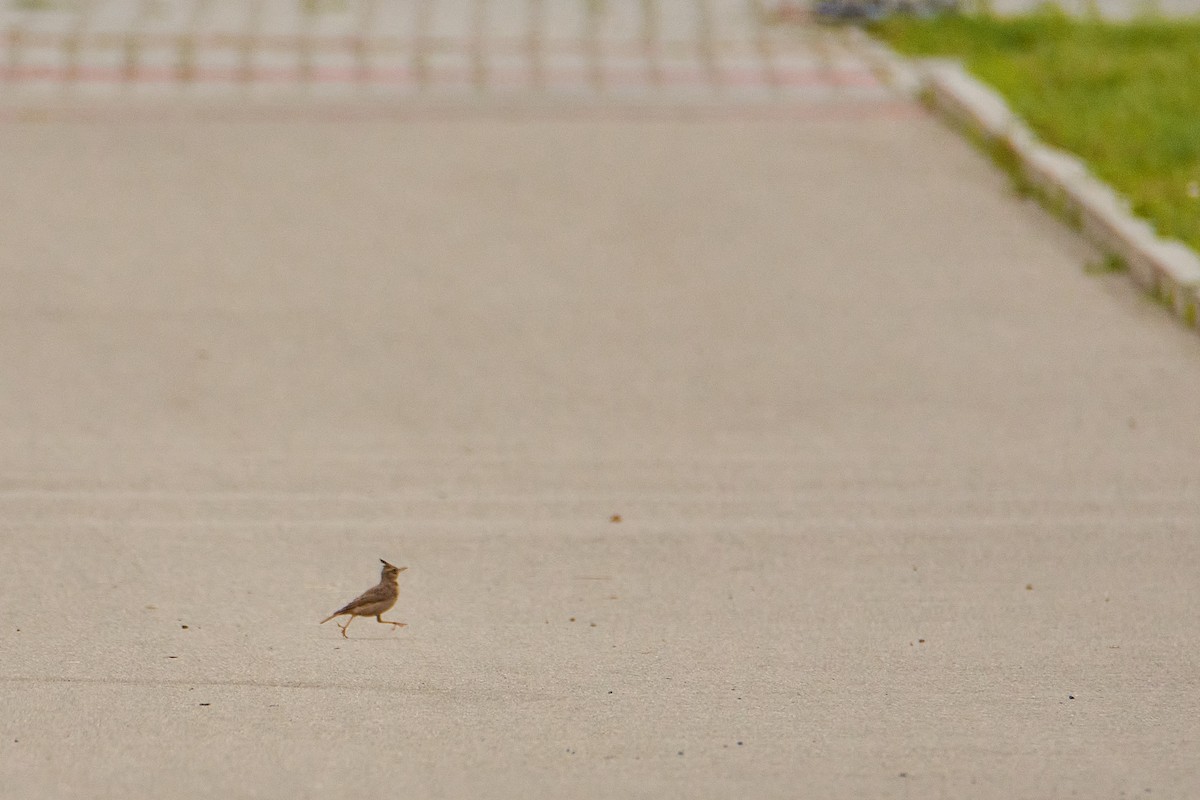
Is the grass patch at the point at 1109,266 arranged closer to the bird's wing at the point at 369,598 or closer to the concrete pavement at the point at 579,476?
the concrete pavement at the point at 579,476

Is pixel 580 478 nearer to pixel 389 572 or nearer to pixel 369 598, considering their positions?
pixel 389 572

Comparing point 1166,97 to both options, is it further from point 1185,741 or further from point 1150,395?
point 1185,741

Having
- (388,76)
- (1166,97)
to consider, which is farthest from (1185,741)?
(388,76)

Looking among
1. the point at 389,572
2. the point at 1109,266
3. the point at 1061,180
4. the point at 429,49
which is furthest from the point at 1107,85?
the point at 389,572

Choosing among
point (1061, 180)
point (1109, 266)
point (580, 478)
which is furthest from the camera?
point (1061, 180)

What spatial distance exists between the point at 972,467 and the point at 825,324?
6.44 ft

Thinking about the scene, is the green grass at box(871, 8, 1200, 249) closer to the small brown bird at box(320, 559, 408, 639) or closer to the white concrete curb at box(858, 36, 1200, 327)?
the white concrete curb at box(858, 36, 1200, 327)

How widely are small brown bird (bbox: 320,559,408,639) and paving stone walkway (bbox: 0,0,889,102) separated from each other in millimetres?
8086

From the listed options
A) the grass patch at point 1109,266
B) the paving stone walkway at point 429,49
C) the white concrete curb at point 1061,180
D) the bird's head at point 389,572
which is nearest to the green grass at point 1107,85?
the white concrete curb at point 1061,180

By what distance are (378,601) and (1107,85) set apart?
9.18 meters

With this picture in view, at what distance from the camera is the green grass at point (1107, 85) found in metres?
10.9

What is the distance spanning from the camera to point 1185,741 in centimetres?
507

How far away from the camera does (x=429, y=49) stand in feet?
46.9

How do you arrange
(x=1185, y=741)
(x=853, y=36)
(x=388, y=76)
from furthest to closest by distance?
(x=853, y=36), (x=388, y=76), (x=1185, y=741)
